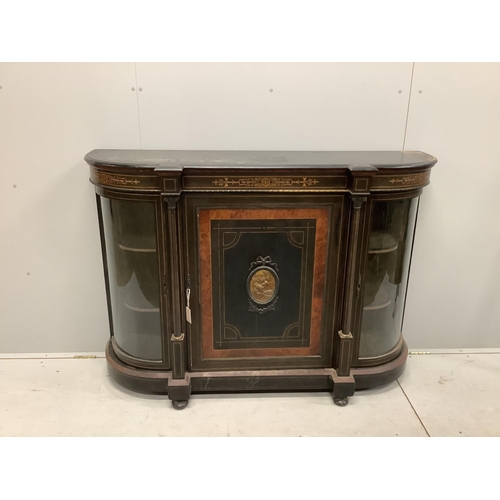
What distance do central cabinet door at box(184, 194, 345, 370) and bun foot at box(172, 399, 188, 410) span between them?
17cm

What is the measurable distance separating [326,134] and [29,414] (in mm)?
1996

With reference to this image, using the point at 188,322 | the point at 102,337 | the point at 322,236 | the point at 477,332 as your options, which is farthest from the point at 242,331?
the point at 477,332

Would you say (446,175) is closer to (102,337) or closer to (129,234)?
(129,234)

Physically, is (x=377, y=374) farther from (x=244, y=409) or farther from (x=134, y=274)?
(x=134, y=274)

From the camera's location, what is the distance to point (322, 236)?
2.07 meters

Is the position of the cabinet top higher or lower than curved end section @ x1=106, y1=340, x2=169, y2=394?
higher

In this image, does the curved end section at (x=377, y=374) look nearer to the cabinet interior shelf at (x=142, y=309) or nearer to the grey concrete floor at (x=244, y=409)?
the grey concrete floor at (x=244, y=409)

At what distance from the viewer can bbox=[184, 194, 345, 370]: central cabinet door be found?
202cm

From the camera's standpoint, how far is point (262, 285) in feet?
6.93

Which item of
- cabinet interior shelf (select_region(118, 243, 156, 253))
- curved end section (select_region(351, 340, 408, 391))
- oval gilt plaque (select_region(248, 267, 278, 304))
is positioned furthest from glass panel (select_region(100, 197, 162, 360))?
curved end section (select_region(351, 340, 408, 391))

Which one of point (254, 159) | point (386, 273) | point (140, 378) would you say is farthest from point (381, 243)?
point (140, 378)

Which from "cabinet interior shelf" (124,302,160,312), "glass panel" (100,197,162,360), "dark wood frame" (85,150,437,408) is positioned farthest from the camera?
"cabinet interior shelf" (124,302,160,312)

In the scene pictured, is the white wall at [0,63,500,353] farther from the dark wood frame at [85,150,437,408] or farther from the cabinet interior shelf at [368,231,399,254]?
the cabinet interior shelf at [368,231,399,254]

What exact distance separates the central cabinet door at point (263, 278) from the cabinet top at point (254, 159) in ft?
0.47
